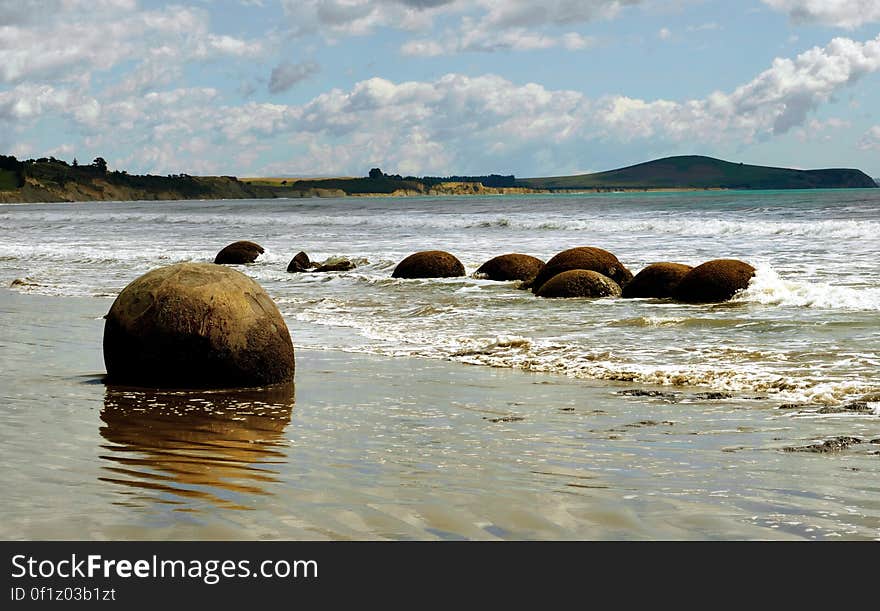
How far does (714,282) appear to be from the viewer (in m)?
16.1

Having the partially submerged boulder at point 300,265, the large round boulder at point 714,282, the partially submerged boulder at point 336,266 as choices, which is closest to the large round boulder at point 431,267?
the partially submerged boulder at point 336,266

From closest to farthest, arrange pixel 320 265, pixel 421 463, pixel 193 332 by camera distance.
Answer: pixel 421 463, pixel 193 332, pixel 320 265

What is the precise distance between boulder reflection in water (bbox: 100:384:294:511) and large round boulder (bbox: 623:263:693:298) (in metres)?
9.81

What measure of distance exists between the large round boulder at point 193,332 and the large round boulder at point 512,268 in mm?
12734

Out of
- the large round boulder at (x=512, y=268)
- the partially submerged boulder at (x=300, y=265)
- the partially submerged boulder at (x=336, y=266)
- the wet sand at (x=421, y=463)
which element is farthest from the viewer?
the partially submerged boulder at (x=300, y=265)

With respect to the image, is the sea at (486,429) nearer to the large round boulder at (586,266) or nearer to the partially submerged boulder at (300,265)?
the large round boulder at (586,266)

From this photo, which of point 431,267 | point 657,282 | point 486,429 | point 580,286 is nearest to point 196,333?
point 486,429

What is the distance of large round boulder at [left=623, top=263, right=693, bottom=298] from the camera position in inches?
671

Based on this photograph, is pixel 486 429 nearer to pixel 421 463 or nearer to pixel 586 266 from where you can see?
pixel 421 463

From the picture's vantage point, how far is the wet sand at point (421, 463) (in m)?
4.30

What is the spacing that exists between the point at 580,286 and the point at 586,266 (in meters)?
1.64

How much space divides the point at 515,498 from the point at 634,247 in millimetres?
27907
